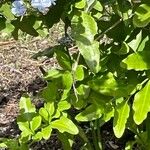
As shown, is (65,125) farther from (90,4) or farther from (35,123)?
(90,4)

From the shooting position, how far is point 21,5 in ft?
5.83

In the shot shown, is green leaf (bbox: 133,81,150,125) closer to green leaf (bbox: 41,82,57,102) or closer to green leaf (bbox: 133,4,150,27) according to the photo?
green leaf (bbox: 133,4,150,27)

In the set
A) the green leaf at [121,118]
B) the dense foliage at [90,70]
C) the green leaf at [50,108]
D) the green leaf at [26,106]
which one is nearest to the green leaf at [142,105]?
the dense foliage at [90,70]

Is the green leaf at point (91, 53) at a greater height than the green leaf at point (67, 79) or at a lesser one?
greater

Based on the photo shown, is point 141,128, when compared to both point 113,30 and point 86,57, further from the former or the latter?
point 86,57

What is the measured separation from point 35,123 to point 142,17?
49 centimetres

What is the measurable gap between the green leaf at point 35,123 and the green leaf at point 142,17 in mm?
451

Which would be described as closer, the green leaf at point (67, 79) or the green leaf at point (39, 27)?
the green leaf at point (67, 79)

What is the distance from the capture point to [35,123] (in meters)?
1.73

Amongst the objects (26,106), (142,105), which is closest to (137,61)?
(142,105)

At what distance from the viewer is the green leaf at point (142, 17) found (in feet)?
4.71

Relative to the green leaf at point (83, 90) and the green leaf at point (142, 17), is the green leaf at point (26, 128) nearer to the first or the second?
the green leaf at point (83, 90)

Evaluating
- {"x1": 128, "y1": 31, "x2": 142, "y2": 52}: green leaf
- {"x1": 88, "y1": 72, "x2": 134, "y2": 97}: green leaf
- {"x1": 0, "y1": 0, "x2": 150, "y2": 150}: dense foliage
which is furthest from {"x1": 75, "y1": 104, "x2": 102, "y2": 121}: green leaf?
{"x1": 128, "y1": 31, "x2": 142, "y2": 52}: green leaf

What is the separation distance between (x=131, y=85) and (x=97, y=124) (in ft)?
2.18
